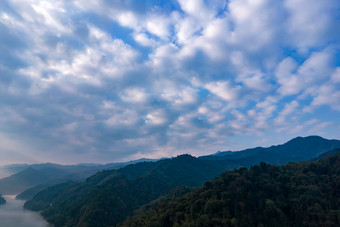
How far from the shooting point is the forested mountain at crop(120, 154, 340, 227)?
5628cm

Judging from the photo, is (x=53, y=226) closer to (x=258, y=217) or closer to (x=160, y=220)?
(x=160, y=220)

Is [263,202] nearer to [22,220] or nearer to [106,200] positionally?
[106,200]

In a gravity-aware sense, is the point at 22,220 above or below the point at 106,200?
below

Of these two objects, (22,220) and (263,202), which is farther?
(22,220)

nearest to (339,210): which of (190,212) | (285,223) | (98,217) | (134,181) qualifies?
(285,223)

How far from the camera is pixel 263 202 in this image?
62.4 meters

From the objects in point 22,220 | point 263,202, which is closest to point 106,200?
point 22,220

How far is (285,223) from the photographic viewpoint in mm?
55812

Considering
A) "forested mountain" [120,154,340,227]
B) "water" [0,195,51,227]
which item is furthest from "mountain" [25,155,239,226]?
"forested mountain" [120,154,340,227]

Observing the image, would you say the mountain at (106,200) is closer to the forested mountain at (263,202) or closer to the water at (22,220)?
the water at (22,220)

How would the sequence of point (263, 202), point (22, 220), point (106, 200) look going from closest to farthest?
point (263, 202) → point (106, 200) → point (22, 220)

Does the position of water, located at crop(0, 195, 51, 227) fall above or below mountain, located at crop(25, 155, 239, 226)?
below

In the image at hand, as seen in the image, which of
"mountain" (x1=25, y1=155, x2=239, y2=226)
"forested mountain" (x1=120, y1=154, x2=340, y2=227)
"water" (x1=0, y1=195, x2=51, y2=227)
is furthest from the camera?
"water" (x1=0, y1=195, x2=51, y2=227)

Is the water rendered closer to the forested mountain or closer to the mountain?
the mountain
